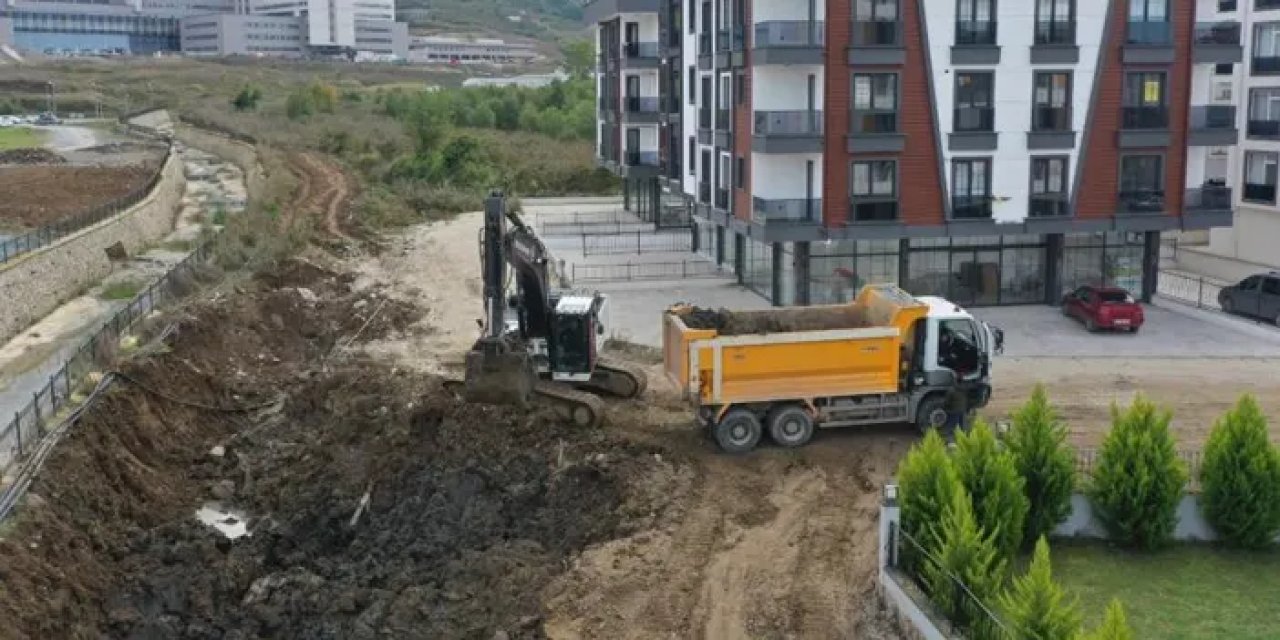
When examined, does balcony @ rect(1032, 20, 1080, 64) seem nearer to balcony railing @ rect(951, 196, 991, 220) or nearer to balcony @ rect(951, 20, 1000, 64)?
balcony @ rect(951, 20, 1000, 64)

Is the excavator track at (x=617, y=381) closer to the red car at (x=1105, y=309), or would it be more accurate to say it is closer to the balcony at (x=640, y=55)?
the red car at (x=1105, y=309)

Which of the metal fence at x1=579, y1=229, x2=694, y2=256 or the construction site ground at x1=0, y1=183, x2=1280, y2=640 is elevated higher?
the metal fence at x1=579, y1=229, x2=694, y2=256

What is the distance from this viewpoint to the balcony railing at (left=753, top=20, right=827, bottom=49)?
3738 cm

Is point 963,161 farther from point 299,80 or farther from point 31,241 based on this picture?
point 299,80

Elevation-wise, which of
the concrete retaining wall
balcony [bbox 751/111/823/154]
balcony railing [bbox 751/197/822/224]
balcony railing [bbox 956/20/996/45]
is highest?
balcony railing [bbox 956/20/996/45]

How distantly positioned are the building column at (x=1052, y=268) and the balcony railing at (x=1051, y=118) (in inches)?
137

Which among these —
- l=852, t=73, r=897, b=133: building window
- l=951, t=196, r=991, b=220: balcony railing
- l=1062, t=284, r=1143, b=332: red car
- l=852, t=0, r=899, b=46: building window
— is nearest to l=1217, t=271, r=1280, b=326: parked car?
l=1062, t=284, r=1143, b=332: red car

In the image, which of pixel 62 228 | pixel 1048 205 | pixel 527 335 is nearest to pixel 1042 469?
pixel 527 335

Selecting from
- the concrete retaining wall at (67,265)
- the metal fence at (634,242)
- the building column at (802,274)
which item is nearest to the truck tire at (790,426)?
the building column at (802,274)

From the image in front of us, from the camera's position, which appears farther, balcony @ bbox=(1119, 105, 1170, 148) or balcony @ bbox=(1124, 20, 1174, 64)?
balcony @ bbox=(1119, 105, 1170, 148)

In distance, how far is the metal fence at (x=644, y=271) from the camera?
156 ft

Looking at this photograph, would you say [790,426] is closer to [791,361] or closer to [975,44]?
[791,361]

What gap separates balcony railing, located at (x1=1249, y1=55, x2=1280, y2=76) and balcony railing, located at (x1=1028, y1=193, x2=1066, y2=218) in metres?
14.2

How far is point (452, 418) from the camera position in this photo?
2678 cm
